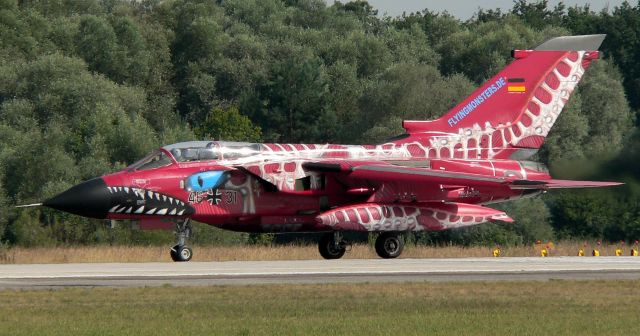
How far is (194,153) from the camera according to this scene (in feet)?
92.9

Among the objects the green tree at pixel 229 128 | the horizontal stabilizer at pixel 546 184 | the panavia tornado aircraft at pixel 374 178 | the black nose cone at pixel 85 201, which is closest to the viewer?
the black nose cone at pixel 85 201

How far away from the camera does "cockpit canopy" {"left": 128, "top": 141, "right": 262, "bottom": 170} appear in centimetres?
2808

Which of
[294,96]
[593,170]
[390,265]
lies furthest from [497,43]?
[390,265]

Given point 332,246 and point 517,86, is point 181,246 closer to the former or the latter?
point 332,246

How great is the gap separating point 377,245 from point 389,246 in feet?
0.84

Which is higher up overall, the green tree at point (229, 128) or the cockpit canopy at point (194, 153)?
the green tree at point (229, 128)

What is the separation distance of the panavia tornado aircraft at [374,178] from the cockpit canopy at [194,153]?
0.02 meters

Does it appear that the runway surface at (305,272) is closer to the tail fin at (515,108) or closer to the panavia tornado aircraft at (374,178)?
the panavia tornado aircraft at (374,178)

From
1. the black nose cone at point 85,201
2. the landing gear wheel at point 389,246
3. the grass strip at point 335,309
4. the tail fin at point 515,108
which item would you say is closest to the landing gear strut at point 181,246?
the black nose cone at point 85,201

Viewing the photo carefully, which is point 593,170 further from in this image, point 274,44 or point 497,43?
point 274,44

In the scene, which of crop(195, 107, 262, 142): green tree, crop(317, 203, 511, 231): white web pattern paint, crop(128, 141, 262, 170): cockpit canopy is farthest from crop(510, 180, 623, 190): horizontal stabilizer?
crop(195, 107, 262, 142): green tree

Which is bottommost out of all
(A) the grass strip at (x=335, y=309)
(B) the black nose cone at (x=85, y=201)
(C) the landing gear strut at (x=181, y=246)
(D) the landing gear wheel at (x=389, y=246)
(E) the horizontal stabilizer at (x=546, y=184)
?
(A) the grass strip at (x=335, y=309)

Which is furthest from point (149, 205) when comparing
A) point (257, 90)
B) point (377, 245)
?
point (257, 90)

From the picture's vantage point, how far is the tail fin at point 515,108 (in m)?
30.8
